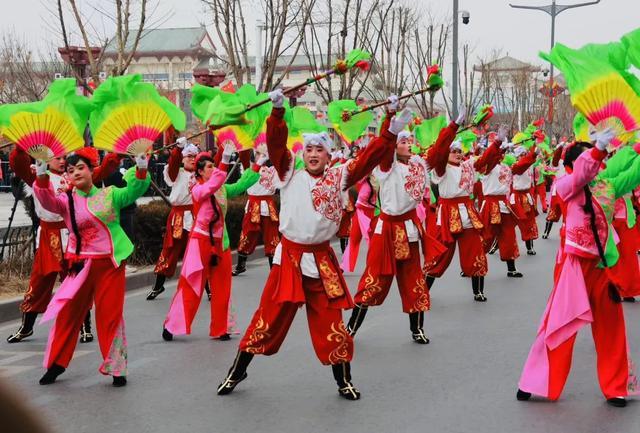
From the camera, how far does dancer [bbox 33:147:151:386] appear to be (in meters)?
6.18

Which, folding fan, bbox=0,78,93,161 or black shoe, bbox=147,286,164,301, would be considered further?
black shoe, bbox=147,286,164,301

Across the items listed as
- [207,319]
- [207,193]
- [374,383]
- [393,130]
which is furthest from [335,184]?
[207,319]

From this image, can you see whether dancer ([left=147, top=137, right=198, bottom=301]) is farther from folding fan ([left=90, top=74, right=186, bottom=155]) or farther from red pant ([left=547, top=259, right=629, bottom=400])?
red pant ([left=547, top=259, right=629, bottom=400])

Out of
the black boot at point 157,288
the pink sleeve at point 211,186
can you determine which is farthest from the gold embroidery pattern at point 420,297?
the black boot at point 157,288

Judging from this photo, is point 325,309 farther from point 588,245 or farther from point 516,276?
point 516,276

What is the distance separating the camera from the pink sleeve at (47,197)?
6.16 metres

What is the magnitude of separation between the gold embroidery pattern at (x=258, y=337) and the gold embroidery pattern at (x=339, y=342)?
393 millimetres

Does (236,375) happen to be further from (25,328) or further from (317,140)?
(25,328)

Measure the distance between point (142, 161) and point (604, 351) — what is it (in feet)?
10.4

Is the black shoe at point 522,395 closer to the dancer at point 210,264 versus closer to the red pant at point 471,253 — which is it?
the dancer at point 210,264

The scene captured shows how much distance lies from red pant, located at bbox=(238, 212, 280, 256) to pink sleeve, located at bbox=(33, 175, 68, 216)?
6596 mm

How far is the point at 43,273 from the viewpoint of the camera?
311 inches

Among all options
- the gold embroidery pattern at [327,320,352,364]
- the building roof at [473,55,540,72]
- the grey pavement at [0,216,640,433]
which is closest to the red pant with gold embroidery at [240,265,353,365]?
the gold embroidery pattern at [327,320,352,364]

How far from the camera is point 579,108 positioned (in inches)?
211
